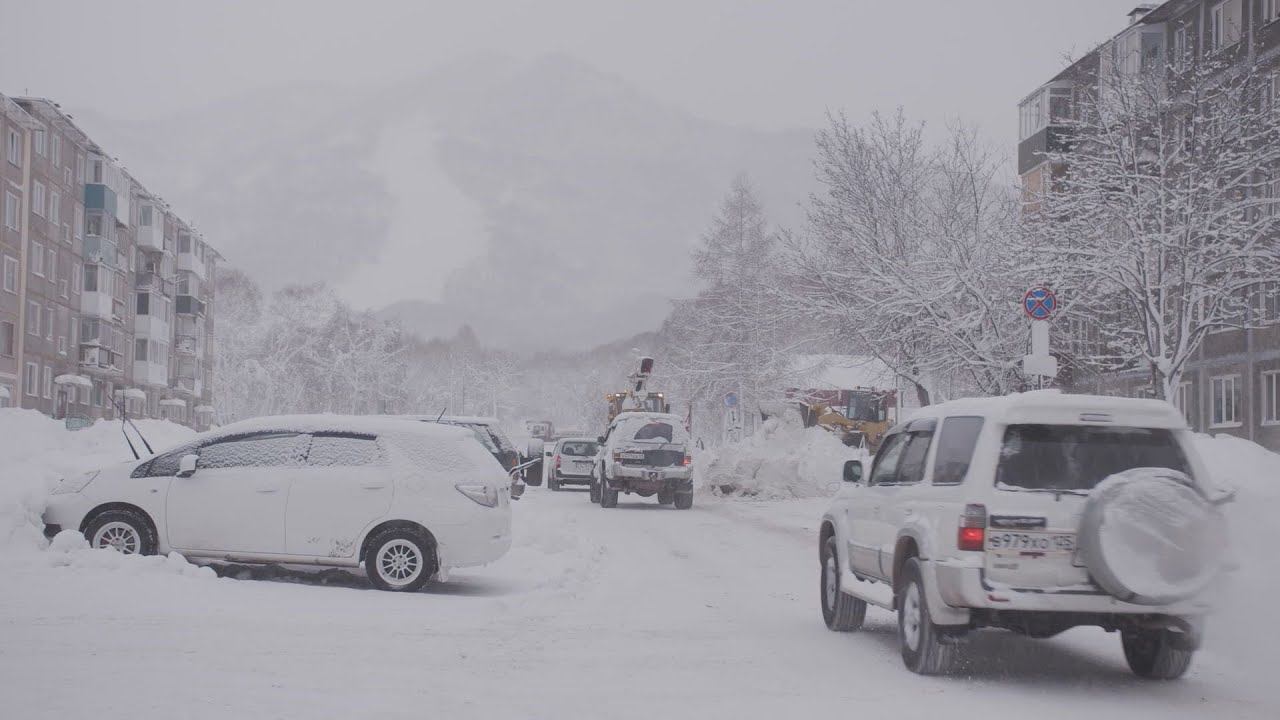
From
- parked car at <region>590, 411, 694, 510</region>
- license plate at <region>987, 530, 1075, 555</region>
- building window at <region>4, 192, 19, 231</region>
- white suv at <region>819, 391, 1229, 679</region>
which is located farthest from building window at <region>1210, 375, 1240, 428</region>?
building window at <region>4, 192, 19, 231</region>

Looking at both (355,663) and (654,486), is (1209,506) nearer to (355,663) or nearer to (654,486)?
(355,663)

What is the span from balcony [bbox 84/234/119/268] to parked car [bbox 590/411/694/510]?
4823 cm

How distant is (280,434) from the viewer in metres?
13.6

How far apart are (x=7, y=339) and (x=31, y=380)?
4236 millimetres

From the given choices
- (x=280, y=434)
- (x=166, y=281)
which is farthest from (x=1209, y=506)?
(x=166, y=281)

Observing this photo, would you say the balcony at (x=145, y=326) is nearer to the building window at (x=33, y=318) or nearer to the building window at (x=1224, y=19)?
the building window at (x=33, y=318)

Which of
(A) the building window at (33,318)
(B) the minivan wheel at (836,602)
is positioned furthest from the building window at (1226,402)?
(A) the building window at (33,318)

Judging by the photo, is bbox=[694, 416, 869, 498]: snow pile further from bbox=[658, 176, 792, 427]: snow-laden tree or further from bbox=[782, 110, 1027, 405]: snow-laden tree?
bbox=[658, 176, 792, 427]: snow-laden tree

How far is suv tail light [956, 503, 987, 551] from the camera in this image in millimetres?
8562

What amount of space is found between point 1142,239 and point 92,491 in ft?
67.8

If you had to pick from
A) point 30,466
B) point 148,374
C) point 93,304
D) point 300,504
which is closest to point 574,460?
point 30,466

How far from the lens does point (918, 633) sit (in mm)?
9227

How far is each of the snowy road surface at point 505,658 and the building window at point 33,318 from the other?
2086 inches

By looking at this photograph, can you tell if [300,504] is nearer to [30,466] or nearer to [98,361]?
[30,466]
